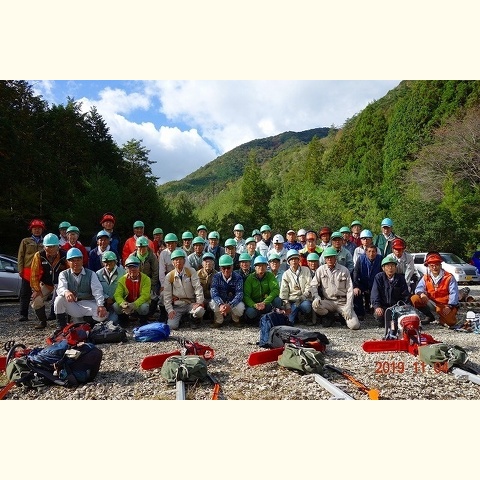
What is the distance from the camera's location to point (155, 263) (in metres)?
8.63

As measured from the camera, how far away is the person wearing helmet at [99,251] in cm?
844

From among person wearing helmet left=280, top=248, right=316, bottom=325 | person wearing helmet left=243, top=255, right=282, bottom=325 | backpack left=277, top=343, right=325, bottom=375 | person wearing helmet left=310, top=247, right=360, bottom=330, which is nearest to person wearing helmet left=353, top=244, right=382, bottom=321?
person wearing helmet left=310, top=247, right=360, bottom=330

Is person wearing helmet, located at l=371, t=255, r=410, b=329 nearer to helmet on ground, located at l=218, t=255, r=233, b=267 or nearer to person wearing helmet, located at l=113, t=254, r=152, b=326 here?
helmet on ground, located at l=218, t=255, r=233, b=267

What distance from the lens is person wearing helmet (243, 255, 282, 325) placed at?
314 inches

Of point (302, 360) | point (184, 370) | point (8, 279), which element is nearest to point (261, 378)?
point (302, 360)

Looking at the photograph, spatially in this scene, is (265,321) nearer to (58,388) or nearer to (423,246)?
(58,388)

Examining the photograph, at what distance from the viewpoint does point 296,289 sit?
823 cm

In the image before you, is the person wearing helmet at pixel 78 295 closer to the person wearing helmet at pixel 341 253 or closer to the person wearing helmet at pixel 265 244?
the person wearing helmet at pixel 265 244

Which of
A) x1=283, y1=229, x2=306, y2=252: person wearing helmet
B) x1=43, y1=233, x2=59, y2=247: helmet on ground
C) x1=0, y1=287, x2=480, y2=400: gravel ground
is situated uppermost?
x1=43, y1=233, x2=59, y2=247: helmet on ground

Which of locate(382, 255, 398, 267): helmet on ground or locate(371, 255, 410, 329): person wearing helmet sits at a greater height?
locate(382, 255, 398, 267): helmet on ground

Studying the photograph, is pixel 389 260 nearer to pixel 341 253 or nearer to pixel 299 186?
pixel 341 253

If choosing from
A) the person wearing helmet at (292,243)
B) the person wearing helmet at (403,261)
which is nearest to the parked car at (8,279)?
the person wearing helmet at (292,243)

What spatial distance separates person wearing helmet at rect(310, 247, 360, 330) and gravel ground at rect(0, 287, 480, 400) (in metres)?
1.24

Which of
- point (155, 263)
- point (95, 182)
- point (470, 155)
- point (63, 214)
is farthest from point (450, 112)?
point (155, 263)
